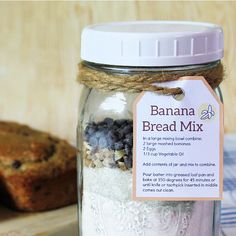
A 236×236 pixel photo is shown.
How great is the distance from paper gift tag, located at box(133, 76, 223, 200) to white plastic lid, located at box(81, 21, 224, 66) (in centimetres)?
3

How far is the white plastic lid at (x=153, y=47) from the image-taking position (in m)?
0.60

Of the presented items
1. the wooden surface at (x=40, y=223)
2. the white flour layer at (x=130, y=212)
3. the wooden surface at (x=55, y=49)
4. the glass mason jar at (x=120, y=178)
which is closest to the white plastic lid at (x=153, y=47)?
the glass mason jar at (x=120, y=178)

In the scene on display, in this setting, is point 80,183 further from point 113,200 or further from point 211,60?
point 211,60

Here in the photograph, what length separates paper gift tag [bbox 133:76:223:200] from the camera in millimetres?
618

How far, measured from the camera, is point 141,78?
0.61 m

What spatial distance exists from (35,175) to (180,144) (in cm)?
31

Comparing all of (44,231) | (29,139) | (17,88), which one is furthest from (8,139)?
(17,88)

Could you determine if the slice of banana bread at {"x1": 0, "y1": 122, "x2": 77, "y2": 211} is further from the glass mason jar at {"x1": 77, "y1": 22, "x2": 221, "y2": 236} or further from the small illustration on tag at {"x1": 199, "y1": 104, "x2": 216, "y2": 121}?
the small illustration on tag at {"x1": 199, "y1": 104, "x2": 216, "y2": 121}

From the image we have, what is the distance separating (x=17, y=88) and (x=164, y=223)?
2.04ft

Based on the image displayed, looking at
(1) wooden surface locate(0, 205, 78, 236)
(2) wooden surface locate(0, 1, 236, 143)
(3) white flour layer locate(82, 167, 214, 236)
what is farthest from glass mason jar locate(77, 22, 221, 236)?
(2) wooden surface locate(0, 1, 236, 143)

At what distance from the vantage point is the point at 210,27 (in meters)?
0.66

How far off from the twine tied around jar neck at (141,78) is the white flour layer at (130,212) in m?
→ 0.09

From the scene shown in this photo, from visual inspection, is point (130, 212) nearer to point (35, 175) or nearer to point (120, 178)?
point (120, 178)

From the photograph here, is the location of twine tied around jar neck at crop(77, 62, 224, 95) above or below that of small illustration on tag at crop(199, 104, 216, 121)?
above
